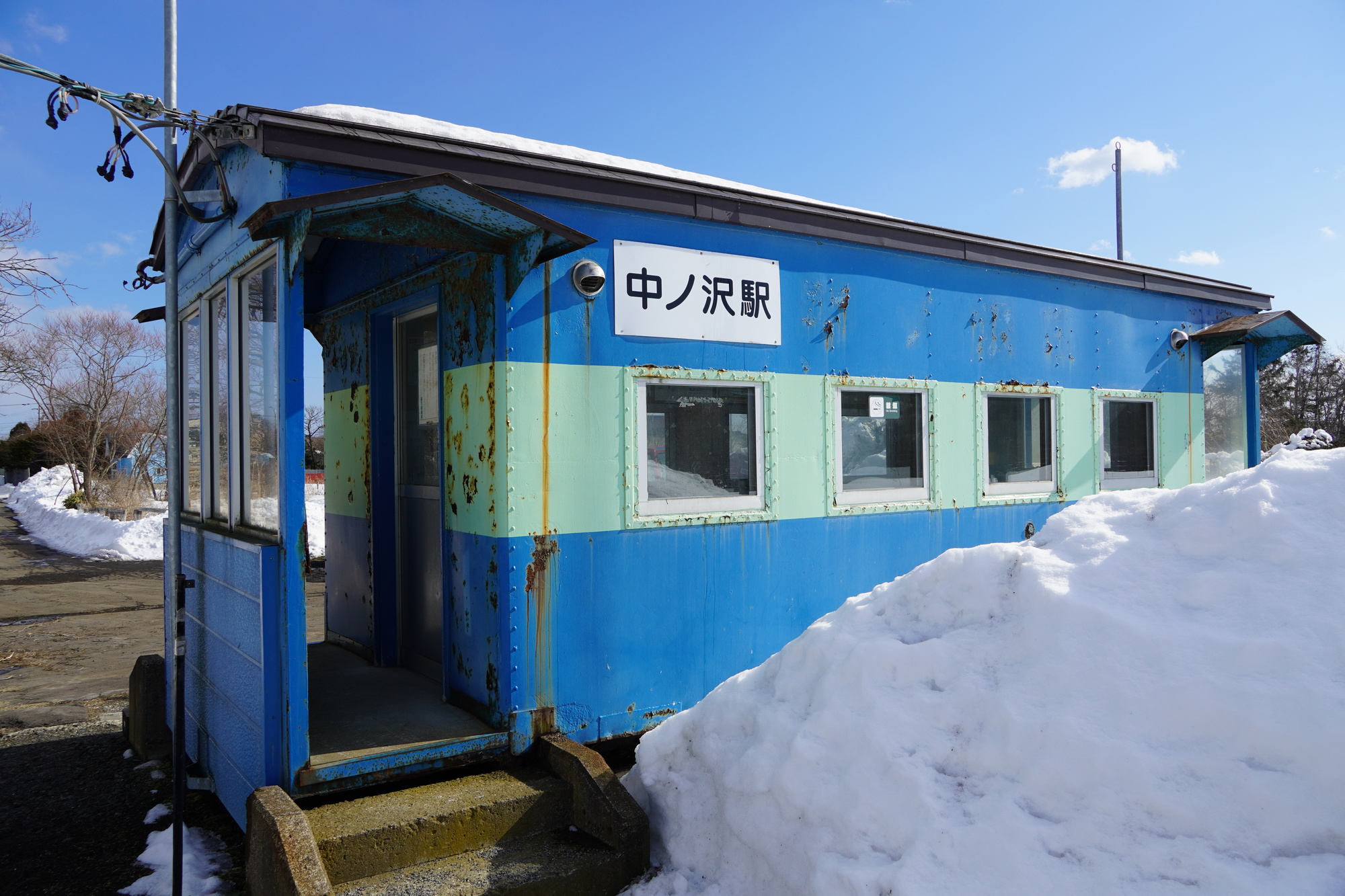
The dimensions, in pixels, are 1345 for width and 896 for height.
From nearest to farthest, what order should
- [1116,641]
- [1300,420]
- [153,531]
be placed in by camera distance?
[1116,641] < [153,531] < [1300,420]

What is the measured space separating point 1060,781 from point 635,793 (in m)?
1.90

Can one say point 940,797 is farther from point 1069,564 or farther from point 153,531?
point 153,531

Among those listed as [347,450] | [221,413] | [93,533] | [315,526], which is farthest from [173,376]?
[93,533]

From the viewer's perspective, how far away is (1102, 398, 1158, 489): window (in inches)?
267

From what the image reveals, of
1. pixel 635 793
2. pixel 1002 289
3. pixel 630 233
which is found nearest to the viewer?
pixel 635 793

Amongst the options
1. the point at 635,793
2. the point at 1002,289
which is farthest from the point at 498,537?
the point at 1002,289

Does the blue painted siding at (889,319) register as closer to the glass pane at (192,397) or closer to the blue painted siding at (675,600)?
the blue painted siding at (675,600)

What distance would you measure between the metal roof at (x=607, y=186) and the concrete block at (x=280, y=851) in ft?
8.90

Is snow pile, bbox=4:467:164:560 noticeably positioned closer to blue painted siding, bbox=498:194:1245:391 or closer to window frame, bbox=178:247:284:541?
window frame, bbox=178:247:284:541

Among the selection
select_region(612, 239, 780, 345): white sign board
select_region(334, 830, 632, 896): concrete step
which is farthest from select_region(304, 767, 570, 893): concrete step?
select_region(612, 239, 780, 345): white sign board

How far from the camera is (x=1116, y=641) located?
9.50ft

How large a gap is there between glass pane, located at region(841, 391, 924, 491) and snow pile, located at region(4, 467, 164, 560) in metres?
17.0

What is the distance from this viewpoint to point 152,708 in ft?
17.8

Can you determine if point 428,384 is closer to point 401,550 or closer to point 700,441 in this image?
point 401,550
